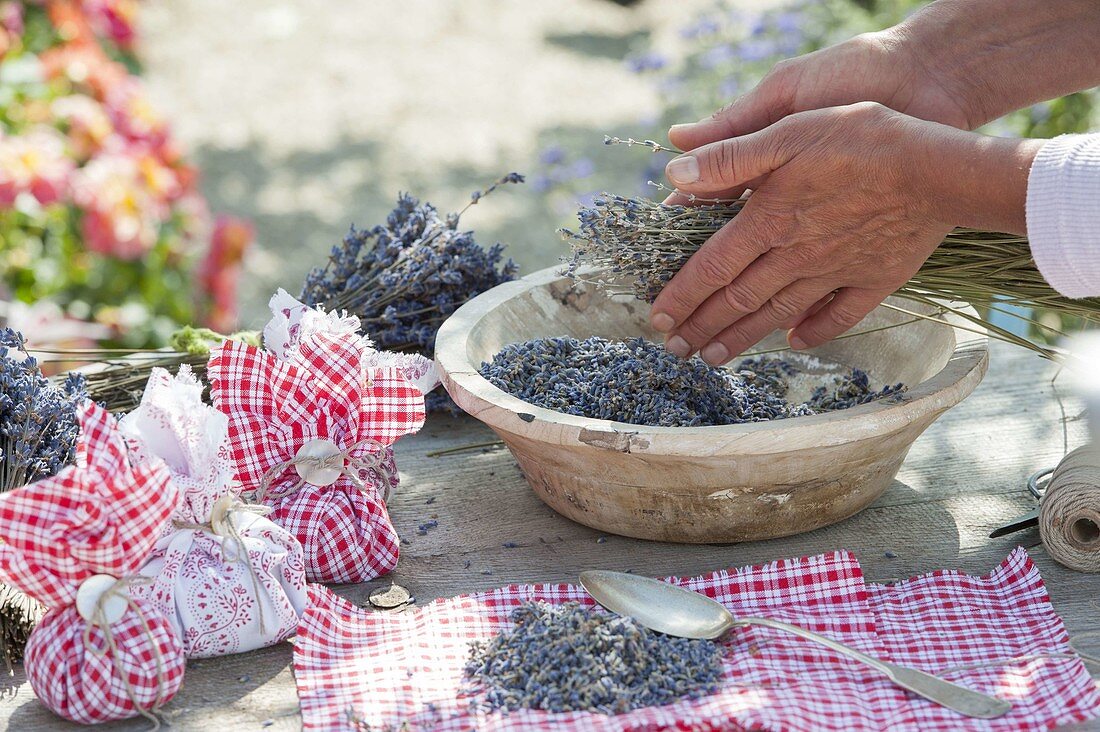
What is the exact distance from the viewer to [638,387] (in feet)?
4.68

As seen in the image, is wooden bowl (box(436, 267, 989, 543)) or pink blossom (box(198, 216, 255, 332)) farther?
pink blossom (box(198, 216, 255, 332))

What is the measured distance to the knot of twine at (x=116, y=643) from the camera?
102cm

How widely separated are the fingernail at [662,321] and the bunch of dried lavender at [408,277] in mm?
407

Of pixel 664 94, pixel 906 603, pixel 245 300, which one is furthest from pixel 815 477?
pixel 245 300

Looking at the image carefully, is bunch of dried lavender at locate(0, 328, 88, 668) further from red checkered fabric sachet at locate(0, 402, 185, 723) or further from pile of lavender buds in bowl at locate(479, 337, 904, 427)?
pile of lavender buds in bowl at locate(479, 337, 904, 427)

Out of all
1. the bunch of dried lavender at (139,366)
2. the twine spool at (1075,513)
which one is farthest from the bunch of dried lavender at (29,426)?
the twine spool at (1075,513)

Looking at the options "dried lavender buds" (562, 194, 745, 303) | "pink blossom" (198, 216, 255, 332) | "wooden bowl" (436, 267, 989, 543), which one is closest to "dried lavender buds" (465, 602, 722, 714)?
"wooden bowl" (436, 267, 989, 543)

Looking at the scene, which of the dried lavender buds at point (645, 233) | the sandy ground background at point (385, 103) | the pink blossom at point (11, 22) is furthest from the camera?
the sandy ground background at point (385, 103)

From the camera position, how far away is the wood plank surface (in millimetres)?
1122

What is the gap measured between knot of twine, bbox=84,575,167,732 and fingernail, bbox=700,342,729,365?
86 cm

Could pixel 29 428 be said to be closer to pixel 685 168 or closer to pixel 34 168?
pixel 685 168

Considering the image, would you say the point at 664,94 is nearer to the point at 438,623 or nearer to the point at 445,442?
the point at 445,442

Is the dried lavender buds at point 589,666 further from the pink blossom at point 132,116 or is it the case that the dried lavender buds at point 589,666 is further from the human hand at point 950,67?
the pink blossom at point 132,116

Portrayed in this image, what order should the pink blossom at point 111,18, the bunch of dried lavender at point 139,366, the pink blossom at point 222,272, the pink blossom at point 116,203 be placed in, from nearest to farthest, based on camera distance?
the bunch of dried lavender at point 139,366 < the pink blossom at point 116,203 < the pink blossom at point 222,272 < the pink blossom at point 111,18
